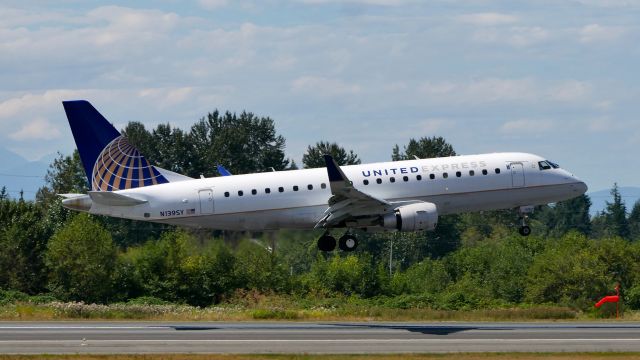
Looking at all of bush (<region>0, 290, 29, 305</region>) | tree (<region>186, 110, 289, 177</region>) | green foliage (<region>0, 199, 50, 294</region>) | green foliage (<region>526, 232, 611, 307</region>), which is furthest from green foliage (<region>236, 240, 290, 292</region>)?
tree (<region>186, 110, 289, 177</region>)

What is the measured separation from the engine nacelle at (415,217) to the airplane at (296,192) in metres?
0.05

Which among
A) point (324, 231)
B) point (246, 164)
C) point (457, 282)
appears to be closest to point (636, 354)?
point (324, 231)

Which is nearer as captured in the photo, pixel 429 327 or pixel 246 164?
pixel 429 327

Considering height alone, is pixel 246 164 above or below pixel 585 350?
above

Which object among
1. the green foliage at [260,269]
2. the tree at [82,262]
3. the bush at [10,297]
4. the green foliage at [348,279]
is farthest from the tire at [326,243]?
the green foliage at [348,279]

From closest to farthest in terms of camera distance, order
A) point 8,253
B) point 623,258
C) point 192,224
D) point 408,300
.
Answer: point 192,224 → point 408,300 → point 8,253 → point 623,258

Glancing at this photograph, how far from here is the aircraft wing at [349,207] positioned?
61.8m

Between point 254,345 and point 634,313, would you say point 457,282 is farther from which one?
point 254,345

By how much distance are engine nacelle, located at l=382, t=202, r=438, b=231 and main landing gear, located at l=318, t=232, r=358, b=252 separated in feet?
9.17

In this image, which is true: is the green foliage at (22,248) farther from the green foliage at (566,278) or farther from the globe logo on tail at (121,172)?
the green foliage at (566,278)

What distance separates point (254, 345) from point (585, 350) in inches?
519

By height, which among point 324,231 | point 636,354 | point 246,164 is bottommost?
point 636,354

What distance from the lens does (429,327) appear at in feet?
192

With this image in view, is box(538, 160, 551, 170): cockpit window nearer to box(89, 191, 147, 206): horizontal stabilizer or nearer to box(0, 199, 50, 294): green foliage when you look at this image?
box(89, 191, 147, 206): horizontal stabilizer
